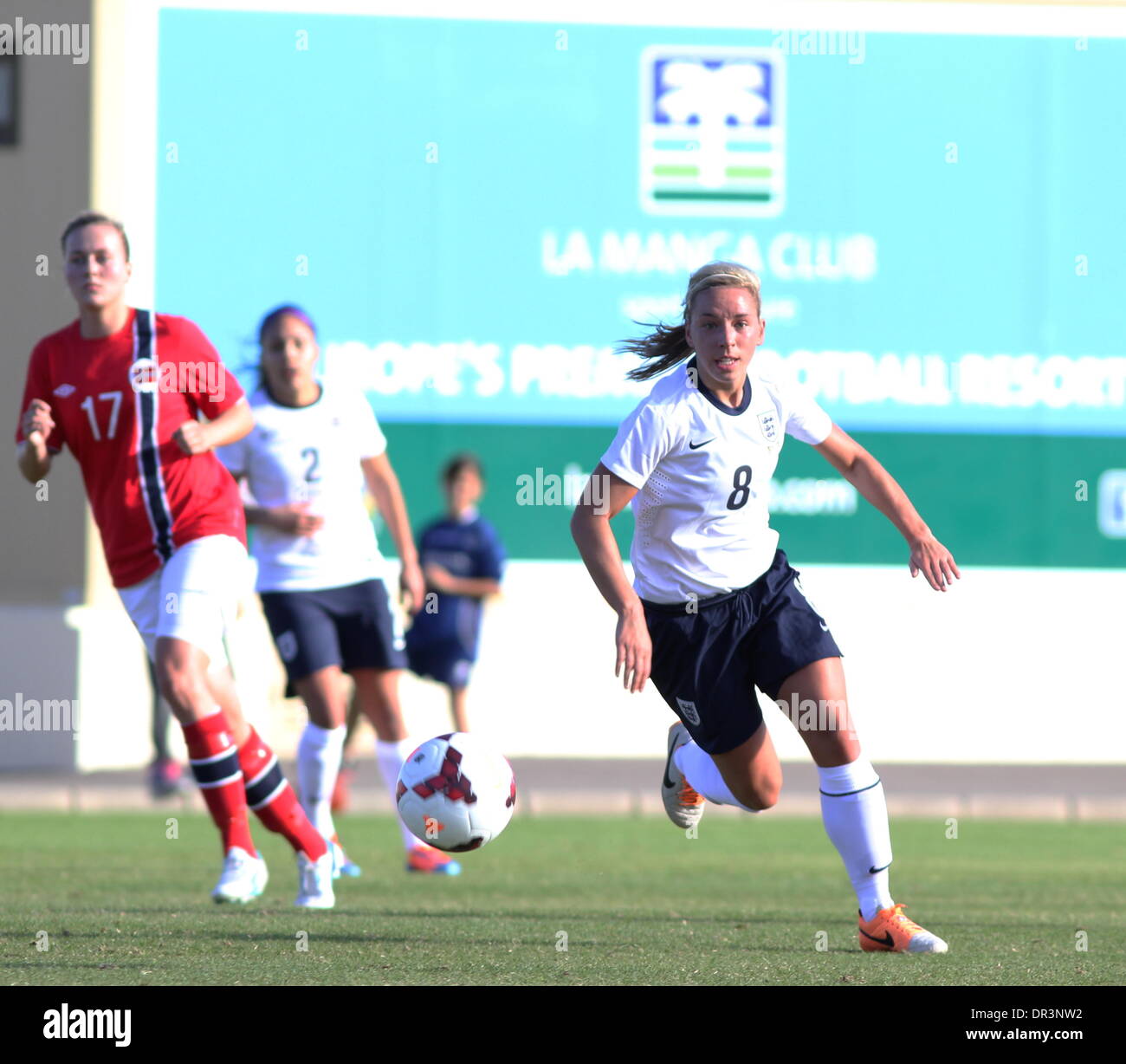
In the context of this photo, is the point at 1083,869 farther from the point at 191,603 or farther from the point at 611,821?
the point at 191,603

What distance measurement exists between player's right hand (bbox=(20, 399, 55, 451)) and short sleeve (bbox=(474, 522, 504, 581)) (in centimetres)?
787

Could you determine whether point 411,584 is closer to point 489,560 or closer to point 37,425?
point 37,425

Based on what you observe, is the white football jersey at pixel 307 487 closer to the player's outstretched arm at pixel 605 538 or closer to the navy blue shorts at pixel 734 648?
the navy blue shorts at pixel 734 648

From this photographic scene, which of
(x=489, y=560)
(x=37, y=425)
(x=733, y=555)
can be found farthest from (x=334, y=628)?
(x=489, y=560)

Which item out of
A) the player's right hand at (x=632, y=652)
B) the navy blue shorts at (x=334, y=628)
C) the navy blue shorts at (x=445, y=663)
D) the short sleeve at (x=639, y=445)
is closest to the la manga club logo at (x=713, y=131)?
the navy blue shorts at (x=445, y=663)

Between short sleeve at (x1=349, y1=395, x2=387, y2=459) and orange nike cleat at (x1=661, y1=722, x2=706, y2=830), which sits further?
short sleeve at (x1=349, y1=395, x2=387, y2=459)

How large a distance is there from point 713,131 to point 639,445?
39.0 feet

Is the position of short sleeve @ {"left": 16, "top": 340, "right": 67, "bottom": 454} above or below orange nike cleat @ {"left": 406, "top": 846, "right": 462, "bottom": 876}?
above

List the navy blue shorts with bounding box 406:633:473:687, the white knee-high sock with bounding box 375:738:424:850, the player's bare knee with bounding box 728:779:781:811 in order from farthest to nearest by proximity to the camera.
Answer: the navy blue shorts with bounding box 406:633:473:687 → the white knee-high sock with bounding box 375:738:424:850 → the player's bare knee with bounding box 728:779:781:811

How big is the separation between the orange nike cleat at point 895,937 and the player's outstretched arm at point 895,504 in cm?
104

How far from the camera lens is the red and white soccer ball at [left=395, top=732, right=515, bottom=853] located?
670 cm

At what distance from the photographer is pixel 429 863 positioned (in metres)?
9.55

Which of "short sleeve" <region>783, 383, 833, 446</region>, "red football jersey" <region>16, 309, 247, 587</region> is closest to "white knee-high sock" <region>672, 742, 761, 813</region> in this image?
"short sleeve" <region>783, 383, 833, 446</region>

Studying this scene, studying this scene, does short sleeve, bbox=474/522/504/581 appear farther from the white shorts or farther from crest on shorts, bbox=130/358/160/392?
crest on shorts, bbox=130/358/160/392
